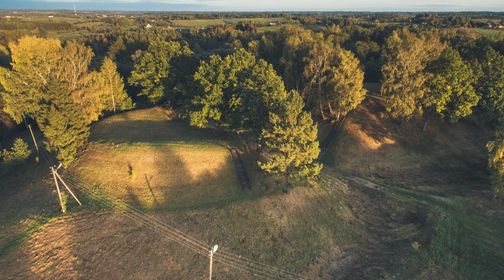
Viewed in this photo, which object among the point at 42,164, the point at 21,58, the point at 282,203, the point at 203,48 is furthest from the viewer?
the point at 203,48

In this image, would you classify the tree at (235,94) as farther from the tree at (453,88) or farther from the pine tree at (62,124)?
the tree at (453,88)

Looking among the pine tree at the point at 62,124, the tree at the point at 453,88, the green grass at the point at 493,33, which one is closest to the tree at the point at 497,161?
the tree at the point at 453,88

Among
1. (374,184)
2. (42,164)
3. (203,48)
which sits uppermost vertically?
(203,48)

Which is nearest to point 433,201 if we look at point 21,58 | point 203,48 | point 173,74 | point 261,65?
point 261,65

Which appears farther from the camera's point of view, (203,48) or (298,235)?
(203,48)

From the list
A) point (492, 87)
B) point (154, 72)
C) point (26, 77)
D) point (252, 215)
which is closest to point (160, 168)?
point (252, 215)

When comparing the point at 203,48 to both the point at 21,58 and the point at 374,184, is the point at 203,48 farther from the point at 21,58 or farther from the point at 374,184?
the point at 374,184

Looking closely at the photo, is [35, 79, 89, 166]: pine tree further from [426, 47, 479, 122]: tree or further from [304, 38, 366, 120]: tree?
[426, 47, 479, 122]: tree

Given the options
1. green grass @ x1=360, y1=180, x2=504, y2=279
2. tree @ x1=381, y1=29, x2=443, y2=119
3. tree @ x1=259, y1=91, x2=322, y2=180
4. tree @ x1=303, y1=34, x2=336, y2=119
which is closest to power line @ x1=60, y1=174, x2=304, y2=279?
tree @ x1=259, y1=91, x2=322, y2=180
